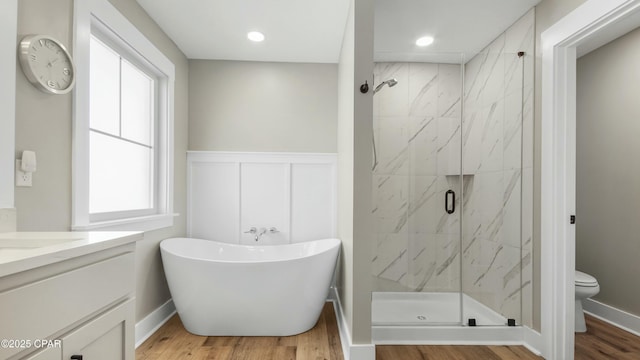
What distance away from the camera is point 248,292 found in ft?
7.34

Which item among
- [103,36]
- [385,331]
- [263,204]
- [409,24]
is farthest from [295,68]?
[385,331]

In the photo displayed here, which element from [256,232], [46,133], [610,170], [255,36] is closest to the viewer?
[46,133]

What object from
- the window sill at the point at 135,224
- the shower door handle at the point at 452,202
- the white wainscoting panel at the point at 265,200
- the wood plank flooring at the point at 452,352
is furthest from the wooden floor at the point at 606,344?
the window sill at the point at 135,224

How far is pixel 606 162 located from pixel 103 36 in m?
4.11

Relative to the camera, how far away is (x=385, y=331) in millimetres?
2289

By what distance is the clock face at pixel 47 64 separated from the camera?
129cm

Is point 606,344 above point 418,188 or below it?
below

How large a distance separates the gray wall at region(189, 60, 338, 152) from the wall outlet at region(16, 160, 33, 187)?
5.95 ft

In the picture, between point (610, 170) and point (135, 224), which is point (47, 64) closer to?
point (135, 224)

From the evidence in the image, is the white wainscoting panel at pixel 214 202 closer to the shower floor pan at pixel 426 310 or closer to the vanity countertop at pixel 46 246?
the shower floor pan at pixel 426 310

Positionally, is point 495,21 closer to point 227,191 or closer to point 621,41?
point 621,41

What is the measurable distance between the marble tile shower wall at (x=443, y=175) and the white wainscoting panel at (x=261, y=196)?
766mm

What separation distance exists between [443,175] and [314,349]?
163cm

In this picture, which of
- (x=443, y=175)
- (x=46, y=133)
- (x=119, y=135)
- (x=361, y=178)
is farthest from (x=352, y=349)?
(x=119, y=135)
